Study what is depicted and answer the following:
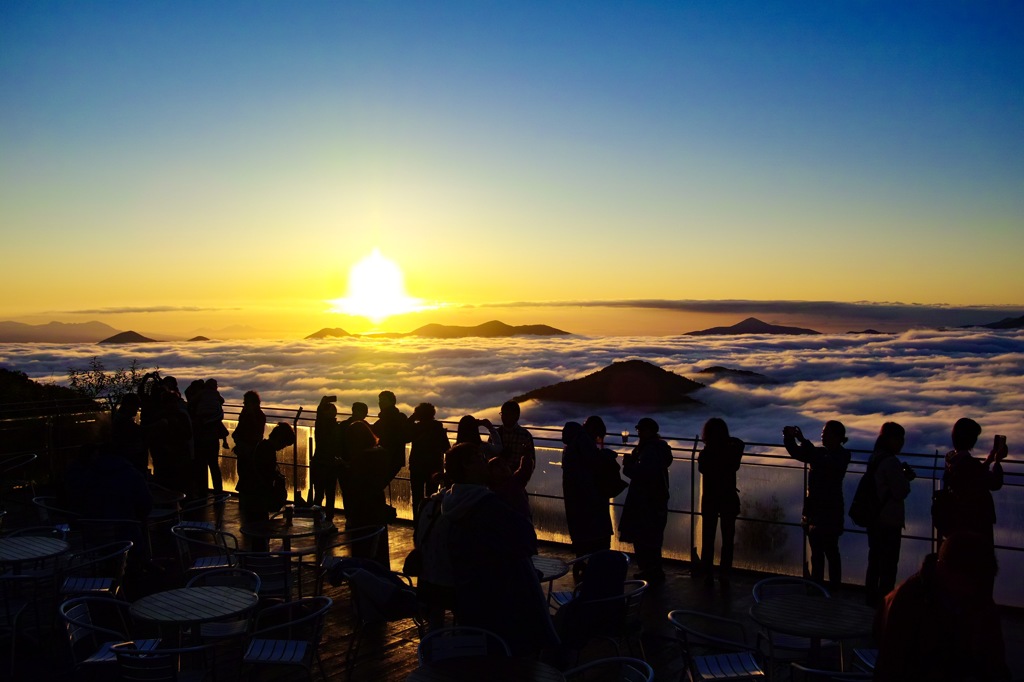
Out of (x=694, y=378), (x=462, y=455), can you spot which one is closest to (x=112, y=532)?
(x=462, y=455)

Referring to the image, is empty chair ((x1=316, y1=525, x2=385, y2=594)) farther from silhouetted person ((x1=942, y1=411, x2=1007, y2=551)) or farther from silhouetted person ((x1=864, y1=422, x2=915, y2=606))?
silhouetted person ((x1=942, y1=411, x2=1007, y2=551))

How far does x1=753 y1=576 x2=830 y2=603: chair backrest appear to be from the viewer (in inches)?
189

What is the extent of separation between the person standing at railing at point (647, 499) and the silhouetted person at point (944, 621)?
4158mm

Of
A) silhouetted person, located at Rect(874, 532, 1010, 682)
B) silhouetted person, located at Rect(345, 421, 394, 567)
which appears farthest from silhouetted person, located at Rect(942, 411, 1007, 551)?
silhouetted person, located at Rect(345, 421, 394, 567)

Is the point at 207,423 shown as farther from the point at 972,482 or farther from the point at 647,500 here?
the point at 972,482

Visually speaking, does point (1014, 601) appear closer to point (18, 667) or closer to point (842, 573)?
point (842, 573)

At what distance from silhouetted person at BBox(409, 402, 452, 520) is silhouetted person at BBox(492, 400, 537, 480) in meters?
1.06

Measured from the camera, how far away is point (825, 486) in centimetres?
697

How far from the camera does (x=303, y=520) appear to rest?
714 centimetres

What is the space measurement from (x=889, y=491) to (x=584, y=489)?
2508mm

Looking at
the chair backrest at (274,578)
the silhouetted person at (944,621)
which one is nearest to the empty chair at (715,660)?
the silhouetted person at (944,621)

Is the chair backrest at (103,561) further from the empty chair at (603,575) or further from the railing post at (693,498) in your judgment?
the railing post at (693,498)

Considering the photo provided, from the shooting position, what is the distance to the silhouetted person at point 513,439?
7.80 meters

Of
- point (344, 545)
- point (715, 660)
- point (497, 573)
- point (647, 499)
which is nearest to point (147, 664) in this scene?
point (497, 573)
